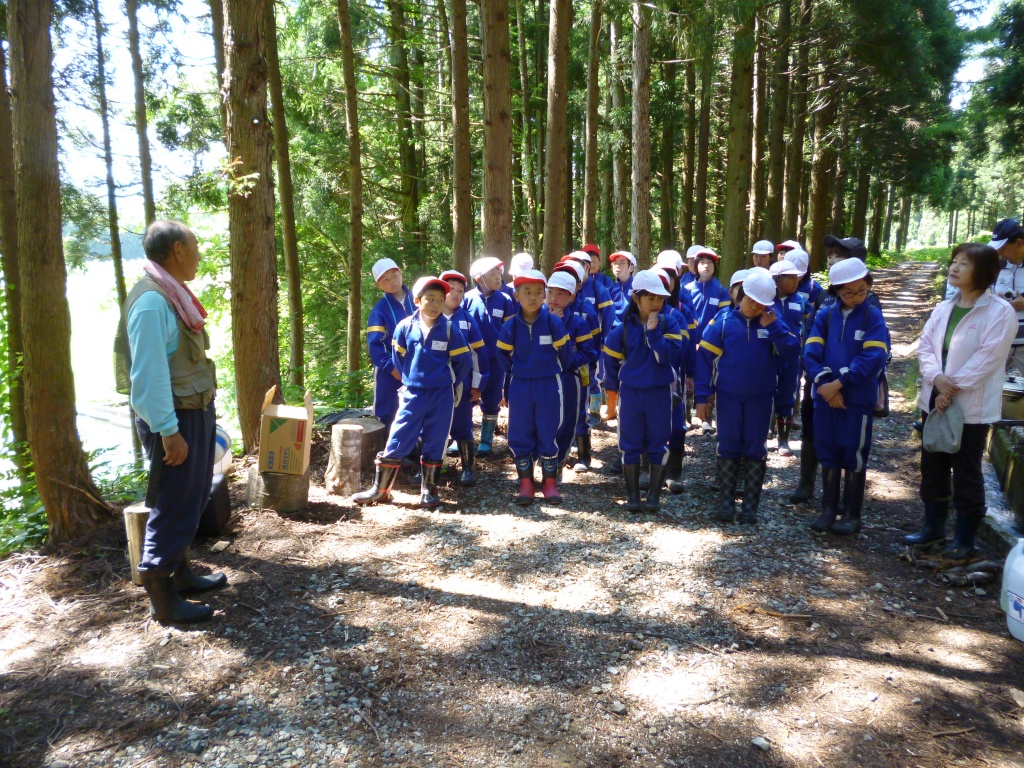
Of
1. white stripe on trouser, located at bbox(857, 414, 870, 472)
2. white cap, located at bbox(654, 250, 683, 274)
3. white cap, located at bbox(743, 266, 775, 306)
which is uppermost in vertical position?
white cap, located at bbox(654, 250, 683, 274)

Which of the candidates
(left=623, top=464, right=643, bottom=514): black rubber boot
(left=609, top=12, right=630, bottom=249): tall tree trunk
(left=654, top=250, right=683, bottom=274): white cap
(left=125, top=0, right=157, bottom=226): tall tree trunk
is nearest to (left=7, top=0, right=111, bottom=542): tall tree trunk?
(left=623, top=464, right=643, bottom=514): black rubber boot

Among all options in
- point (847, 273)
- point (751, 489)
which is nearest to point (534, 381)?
point (751, 489)

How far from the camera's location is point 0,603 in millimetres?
4465

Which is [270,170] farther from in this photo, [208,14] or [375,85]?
[375,85]

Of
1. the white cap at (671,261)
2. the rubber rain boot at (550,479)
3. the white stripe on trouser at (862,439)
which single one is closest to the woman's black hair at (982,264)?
the white stripe on trouser at (862,439)

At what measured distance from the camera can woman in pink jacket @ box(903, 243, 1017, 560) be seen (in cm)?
479

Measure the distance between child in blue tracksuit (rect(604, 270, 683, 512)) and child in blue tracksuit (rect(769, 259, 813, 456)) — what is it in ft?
4.02

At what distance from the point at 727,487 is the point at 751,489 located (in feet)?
0.64

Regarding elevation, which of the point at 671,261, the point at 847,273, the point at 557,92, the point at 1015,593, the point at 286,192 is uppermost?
the point at 557,92

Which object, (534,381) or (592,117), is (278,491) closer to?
(534,381)

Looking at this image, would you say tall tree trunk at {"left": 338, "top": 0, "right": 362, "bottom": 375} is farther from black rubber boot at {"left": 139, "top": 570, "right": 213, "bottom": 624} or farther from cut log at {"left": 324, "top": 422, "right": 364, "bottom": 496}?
black rubber boot at {"left": 139, "top": 570, "right": 213, "bottom": 624}

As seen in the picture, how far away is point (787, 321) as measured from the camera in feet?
25.0

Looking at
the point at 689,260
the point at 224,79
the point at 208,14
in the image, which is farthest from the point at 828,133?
the point at 224,79

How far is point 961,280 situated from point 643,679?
139 inches
